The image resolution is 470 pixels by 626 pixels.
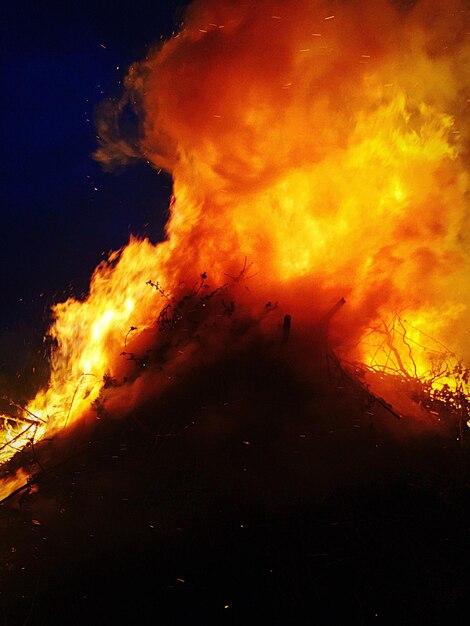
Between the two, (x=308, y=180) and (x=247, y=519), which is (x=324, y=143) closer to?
(x=308, y=180)

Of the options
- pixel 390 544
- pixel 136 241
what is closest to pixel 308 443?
pixel 390 544

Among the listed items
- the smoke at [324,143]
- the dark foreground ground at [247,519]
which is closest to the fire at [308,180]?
the smoke at [324,143]

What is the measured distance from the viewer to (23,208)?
1067 inches

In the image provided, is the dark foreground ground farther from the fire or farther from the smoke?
the smoke

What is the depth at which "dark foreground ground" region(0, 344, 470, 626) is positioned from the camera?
340 centimetres

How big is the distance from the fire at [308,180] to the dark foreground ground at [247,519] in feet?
4.69

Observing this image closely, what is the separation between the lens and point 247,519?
4.02m

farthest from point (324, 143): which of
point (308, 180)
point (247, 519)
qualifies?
point (247, 519)

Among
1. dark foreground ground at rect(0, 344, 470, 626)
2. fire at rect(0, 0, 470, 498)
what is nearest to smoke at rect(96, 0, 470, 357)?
fire at rect(0, 0, 470, 498)

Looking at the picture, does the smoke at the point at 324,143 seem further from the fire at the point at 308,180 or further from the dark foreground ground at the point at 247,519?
the dark foreground ground at the point at 247,519

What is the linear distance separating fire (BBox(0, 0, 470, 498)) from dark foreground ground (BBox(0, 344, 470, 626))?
4.69 ft

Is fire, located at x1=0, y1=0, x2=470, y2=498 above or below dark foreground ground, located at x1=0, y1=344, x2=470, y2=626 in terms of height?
above

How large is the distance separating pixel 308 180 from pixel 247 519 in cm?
546

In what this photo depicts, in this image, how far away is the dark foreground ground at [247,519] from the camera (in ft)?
11.2
